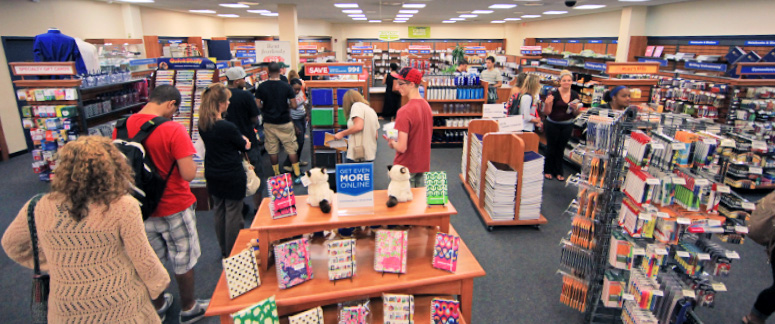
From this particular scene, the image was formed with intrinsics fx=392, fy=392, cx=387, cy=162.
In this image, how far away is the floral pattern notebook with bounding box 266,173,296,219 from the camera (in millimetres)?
2332

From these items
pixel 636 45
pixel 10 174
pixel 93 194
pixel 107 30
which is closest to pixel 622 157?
pixel 93 194

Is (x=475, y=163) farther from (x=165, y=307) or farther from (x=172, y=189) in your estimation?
(x=165, y=307)

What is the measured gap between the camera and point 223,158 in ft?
11.4

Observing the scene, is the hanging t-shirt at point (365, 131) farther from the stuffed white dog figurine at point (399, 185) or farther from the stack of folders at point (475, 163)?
the stuffed white dog figurine at point (399, 185)

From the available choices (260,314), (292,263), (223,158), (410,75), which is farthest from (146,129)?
(410,75)

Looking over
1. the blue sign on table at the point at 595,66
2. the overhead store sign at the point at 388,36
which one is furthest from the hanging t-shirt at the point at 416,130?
the overhead store sign at the point at 388,36

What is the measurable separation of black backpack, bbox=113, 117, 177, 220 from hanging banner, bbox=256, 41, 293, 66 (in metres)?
6.53

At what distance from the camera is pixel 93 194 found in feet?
5.83

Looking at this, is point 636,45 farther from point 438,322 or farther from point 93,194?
point 93,194

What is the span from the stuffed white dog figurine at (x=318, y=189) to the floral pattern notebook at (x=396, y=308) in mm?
650

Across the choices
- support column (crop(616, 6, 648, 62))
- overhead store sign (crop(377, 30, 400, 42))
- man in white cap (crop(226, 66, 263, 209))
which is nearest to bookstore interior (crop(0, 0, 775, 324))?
man in white cap (crop(226, 66, 263, 209))

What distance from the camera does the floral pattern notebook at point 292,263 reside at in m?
2.19

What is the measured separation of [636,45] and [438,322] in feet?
39.8

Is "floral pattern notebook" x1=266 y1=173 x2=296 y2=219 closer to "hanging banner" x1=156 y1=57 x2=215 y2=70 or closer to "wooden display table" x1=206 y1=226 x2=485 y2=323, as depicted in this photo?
"wooden display table" x1=206 y1=226 x2=485 y2=323
